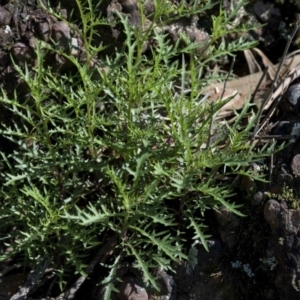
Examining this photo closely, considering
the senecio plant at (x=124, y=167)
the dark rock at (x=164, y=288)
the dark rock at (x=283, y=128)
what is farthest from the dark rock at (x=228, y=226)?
the dark rock at (x=283, y=128)

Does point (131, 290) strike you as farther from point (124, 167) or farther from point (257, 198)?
point (257, 198)

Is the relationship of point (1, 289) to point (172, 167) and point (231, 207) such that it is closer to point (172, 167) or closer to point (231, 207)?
point (172, 167)

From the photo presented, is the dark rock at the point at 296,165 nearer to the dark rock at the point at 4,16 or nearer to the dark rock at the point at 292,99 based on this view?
the dark rock at the point at 292,99

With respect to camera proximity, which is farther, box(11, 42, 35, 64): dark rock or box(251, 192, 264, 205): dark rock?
box(11, 42, 35, 64): dark rock

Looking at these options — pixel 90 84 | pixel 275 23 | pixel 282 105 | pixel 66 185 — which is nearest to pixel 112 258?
pixel 66 185

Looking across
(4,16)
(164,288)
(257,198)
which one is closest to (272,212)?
(257,198)

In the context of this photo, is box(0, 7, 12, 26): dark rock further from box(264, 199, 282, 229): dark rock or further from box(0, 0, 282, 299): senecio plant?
box(264, 199, 282, 229): dark rock

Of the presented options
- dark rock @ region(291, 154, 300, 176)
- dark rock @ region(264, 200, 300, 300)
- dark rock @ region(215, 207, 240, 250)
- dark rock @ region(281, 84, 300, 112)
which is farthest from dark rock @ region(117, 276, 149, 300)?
dark rock @ region(281, 84, 300, 112)

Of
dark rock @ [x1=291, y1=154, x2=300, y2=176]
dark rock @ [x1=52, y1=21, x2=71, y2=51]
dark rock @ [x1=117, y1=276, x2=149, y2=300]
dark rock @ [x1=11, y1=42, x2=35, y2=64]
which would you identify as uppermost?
dark rock @ [x1=52, y1=21, x2=71, y2=51]

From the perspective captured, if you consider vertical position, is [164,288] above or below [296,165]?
below
